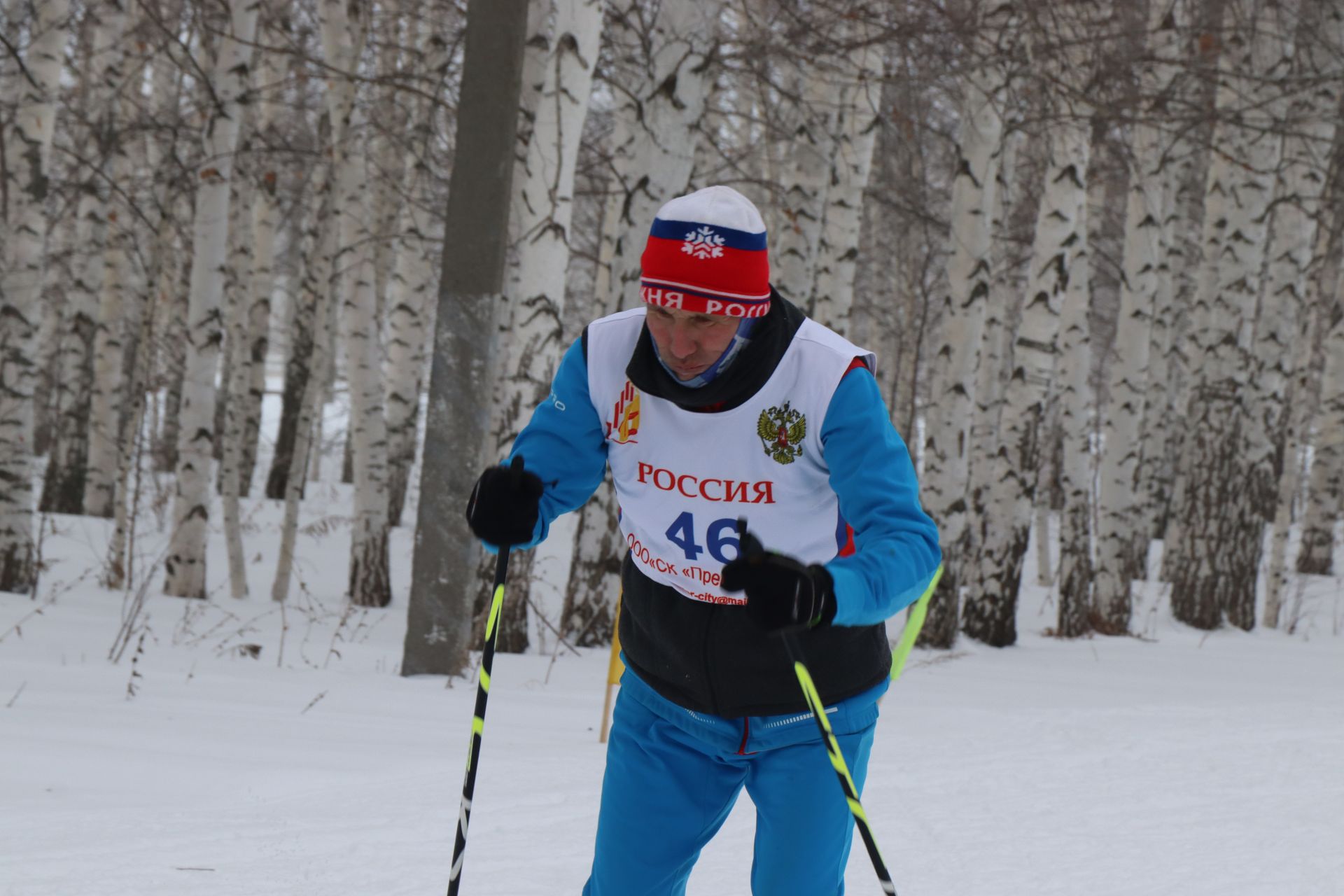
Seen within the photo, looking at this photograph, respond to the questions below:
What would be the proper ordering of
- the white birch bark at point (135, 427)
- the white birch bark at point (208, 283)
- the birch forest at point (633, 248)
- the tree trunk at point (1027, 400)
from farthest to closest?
the tree trunk at point (1027, 400) < the white birch bark at point (208, 283) < the white birch bark at point (135, 427) < the birch forest at point (633, 248)

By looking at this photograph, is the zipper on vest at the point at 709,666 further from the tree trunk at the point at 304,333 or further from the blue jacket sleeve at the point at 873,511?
the tree trunk at the point at 304,333

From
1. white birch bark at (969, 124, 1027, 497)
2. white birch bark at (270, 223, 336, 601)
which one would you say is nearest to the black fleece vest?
white birch bark at (969, 124, 1027, 497)

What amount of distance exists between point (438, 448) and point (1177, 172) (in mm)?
12759

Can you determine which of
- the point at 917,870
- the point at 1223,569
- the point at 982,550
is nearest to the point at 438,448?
the point at 917,870

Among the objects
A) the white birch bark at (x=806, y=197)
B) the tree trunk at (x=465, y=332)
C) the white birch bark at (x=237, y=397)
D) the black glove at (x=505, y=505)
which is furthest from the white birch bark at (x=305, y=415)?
the black glove at (x=505, y=505)

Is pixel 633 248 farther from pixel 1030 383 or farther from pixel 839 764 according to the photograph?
pixel 839 764

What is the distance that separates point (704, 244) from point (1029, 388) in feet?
27.5

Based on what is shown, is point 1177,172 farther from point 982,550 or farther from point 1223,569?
point 982,550

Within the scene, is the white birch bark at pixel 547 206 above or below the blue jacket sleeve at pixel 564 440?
above

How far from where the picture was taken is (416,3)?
881 cm

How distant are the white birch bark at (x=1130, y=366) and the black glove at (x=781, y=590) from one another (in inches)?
401

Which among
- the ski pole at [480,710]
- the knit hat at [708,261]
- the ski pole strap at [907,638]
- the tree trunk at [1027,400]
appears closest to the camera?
the knit hat at [708,261]

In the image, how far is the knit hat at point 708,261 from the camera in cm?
236

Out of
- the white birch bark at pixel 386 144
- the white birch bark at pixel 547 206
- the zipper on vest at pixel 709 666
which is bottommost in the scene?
the zipper on vest at pixel 709 666
